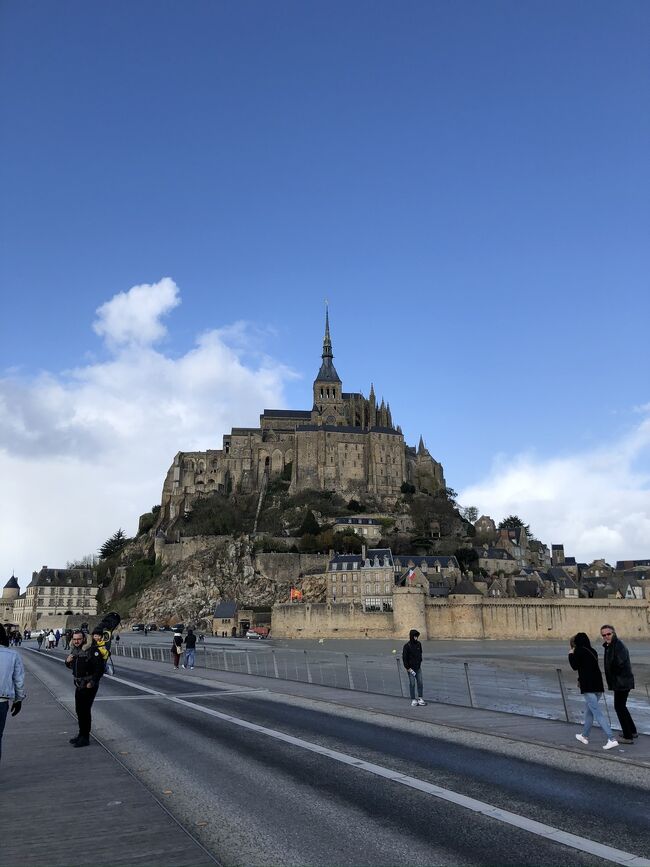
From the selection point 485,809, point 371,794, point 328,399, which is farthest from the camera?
point 328,399

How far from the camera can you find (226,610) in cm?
7662

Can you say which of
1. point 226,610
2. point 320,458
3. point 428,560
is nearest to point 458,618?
point 428,560

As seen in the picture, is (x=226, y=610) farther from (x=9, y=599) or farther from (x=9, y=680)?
(x=9, y=680)

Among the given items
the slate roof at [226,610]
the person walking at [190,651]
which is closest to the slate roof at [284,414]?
the slate roof at [226,610]

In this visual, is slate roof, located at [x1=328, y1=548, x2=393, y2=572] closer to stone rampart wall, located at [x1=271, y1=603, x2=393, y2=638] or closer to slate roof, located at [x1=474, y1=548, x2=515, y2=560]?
stone rampart wall, located at [x1=271, y1=603, x2=393, y2=638]

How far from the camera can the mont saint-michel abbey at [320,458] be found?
10469cm

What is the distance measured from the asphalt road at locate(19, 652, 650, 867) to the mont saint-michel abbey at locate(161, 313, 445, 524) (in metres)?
92.1

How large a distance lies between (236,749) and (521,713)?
226 inches

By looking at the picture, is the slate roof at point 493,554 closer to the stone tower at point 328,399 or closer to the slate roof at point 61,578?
the stone tower at point 328,399

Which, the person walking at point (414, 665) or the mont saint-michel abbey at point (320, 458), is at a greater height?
the mont saint-michel abbey at point (320, 458)

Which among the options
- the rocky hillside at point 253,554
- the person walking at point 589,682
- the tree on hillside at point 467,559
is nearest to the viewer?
the person walking at point 589,682

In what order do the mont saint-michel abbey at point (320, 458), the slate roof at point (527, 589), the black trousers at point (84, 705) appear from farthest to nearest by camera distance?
1. the mont saint-michel abbey at point (320, 458)
2. the slate roof at point (527, 589)
3. the black trousers at point (84, 705)

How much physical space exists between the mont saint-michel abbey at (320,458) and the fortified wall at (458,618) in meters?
31.7

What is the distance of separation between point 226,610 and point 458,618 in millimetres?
25213
